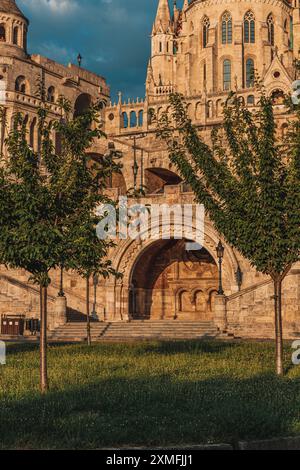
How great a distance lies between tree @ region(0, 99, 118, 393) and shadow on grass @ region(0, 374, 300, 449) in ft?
7.64

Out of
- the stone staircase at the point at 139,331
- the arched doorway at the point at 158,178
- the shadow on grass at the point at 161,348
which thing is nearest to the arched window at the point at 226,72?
the arched doorway at the point at 158,178

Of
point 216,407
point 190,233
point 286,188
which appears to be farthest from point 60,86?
point 216,407

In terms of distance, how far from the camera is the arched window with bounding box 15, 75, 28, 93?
2815 inches

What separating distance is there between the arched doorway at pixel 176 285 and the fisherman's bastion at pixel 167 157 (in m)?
0.06

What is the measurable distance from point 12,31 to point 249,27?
103 ft

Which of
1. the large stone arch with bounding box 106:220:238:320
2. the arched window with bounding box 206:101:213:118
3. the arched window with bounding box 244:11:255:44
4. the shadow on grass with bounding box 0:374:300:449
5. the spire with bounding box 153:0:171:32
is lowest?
the shadow on grass with bounding box 0:374:300:449

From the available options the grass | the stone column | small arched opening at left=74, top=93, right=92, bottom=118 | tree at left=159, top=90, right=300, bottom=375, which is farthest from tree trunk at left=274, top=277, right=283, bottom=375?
small arched opening at left=74, top=93, right=92, bottom=118

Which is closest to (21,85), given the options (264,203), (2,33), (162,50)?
(2,33)

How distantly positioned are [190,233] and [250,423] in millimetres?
26741

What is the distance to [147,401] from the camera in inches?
531

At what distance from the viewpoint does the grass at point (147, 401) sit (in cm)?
1073

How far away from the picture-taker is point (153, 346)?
25844mm

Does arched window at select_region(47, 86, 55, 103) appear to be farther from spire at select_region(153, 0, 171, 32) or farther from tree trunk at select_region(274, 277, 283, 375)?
tree trunk at select_region(274, 277, 283, 375)

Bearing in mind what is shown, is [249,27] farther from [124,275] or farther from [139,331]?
[139,331]
